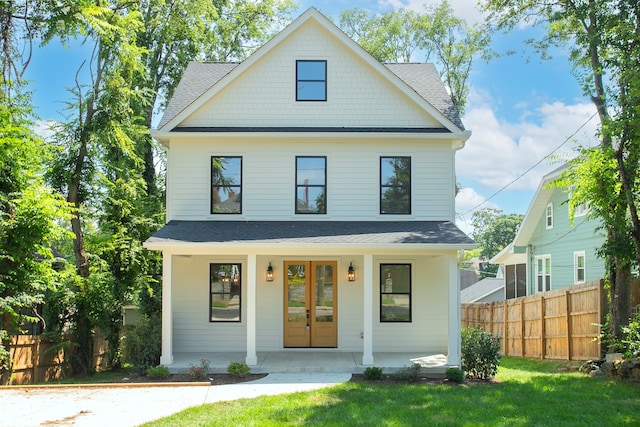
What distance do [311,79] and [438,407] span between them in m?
9.24

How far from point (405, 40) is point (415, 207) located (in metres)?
17.2

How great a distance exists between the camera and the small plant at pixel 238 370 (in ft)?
39.0

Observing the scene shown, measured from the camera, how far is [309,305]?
14.6 meters

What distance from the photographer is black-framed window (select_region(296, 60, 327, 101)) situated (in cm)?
1504

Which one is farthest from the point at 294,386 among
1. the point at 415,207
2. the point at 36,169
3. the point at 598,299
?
the point at 598,299

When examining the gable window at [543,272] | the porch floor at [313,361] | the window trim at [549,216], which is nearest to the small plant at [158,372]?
the porch floor at [313,361]

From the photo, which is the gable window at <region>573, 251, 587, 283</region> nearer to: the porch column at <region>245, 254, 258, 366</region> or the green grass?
the green grass

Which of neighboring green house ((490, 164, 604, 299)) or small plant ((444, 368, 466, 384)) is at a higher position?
neighboring green house ((490, 164, 604, 299))

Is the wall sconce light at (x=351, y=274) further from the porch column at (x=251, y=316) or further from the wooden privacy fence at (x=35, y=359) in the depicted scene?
the wooden privacy fence at (x=35, y=359)

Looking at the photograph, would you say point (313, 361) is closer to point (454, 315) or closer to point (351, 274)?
point (351, 274)

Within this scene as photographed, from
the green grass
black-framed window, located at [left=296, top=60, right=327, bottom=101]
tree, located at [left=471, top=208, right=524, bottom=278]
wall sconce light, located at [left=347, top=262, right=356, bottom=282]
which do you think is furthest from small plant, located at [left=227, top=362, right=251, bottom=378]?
tree, located at [left=471, top=208, right=524, bottom=278]

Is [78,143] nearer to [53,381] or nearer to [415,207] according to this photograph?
[53,381]

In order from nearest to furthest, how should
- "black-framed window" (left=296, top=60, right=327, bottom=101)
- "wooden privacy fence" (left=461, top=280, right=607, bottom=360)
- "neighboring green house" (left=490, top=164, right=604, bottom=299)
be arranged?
"wooden privacy fence" (left=461, top=280, right=607, bottom=360), "black-framed window" (left=296, top=60, right=327, bottom=101), "neighboring green house" (left=490, top=164, right=604, bottom=299)

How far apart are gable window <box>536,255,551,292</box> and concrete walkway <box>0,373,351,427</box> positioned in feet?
47.3
